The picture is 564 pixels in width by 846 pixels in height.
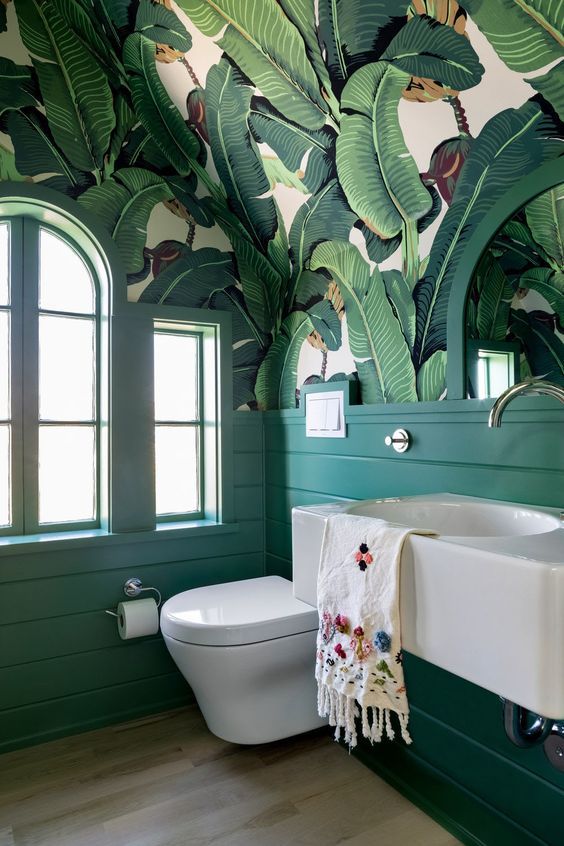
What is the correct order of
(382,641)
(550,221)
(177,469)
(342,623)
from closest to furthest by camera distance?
(382,641), (342,623), (550,221), (177,469)

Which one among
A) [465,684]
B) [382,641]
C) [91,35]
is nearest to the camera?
[382,641]

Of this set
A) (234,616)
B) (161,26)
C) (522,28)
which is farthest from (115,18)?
(234,616)

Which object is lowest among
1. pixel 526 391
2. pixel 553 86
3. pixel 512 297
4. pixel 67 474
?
pixel 67 474

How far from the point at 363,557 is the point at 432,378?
29.5 inches

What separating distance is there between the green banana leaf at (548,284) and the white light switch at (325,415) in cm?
80

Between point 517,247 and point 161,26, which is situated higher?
point 161,26

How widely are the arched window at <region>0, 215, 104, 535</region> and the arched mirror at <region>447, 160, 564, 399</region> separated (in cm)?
142

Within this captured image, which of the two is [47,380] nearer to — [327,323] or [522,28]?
[327,323]

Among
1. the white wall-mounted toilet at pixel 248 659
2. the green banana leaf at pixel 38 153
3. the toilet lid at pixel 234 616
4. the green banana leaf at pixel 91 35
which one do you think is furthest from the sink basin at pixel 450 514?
the green banana leaf at pixel 91 35

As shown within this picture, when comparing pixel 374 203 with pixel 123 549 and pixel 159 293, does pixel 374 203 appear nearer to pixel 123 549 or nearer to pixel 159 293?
pixel 159 293

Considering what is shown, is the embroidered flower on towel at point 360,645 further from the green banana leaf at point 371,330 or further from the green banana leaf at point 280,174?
the green banana leaf at point 280,174

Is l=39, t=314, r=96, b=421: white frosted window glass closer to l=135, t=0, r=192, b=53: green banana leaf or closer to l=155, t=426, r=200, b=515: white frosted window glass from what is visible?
l=155, t=426, r=200, b=515: white frosted window glass

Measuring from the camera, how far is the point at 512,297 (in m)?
1.46

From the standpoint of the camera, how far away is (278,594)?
2107 mm
